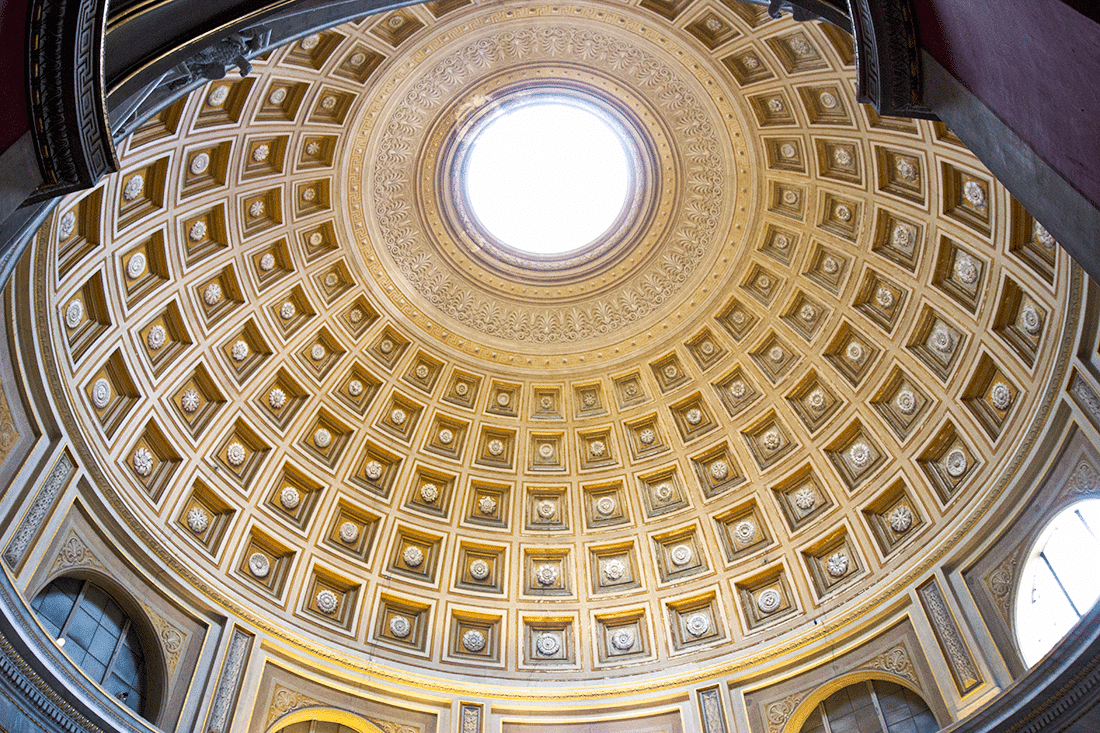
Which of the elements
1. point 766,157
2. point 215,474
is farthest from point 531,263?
point 215,474

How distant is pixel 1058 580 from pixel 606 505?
1054cm

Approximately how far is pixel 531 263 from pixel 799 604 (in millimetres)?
11121

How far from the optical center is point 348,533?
747 inches

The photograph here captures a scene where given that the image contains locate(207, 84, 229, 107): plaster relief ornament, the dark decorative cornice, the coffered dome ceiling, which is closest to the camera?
the dark decorative cornice

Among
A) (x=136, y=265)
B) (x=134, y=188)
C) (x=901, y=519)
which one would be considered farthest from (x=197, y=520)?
(x=901, y=519)

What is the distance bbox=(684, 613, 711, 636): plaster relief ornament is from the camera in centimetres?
1824

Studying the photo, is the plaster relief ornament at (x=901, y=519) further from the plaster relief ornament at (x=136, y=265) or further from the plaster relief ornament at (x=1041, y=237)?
the plaster relief ornament at (x=136, y=265)

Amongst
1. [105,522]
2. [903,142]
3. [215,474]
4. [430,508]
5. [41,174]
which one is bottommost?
[41,174]

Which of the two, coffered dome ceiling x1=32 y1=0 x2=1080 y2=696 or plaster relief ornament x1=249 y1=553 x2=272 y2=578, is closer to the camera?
coffered dome ceiling x1=32 y1=0 x2=1080 y2=696

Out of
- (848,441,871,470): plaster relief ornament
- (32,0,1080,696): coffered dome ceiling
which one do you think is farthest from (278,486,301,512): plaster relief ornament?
(848,441,871,470): plaster relief ornament

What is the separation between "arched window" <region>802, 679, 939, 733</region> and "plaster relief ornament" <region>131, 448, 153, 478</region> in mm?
13811

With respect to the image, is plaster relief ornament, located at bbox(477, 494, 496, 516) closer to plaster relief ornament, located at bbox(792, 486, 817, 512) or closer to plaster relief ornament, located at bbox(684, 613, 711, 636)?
plaster relief ornament, located at bbox(684, 613, 711, 636)

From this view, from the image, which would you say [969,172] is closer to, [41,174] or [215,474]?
[41,174]

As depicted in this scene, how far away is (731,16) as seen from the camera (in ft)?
53.9
